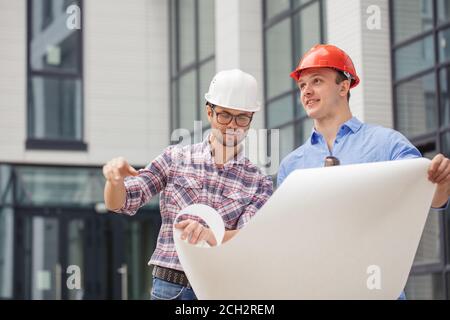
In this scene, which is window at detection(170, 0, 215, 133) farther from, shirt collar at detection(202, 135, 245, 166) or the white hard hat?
the white hard hat

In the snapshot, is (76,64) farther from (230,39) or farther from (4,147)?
(230,39)

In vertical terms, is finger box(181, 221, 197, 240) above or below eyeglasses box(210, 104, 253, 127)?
below

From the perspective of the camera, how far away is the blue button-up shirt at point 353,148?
113 inches

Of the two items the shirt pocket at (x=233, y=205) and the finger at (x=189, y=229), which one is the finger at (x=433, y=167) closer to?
the finger at (x=189, y=229)

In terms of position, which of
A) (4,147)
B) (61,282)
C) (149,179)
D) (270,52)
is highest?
(270,52)

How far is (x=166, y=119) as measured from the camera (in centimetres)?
1883

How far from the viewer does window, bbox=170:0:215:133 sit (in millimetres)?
16938

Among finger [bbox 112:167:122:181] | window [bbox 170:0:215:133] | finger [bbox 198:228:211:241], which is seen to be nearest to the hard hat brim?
finger [bbox 112:167:122:181]

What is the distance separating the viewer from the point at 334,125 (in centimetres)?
302

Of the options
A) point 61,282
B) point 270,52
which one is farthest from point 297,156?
point 61,282

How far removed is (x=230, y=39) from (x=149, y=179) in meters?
12.6

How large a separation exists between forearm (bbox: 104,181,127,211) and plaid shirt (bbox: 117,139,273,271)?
0.34 metres

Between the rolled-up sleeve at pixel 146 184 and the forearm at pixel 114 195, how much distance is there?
9cm

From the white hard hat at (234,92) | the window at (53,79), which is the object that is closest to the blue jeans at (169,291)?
the white hard hat at (234,92)
